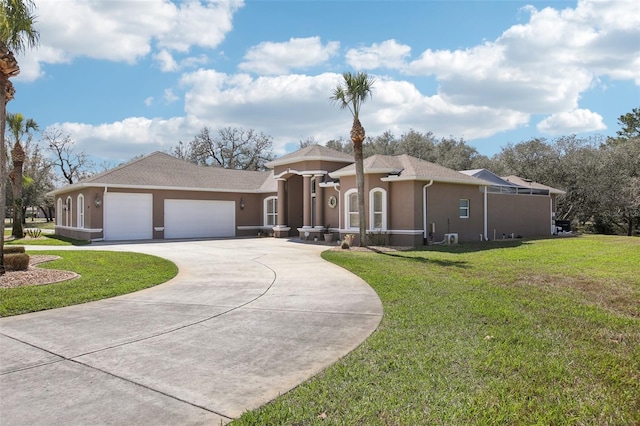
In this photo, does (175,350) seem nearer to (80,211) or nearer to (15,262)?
(15,262)

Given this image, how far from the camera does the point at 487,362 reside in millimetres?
4578

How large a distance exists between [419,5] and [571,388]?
12.6 meters

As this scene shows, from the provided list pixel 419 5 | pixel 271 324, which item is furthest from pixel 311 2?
pixel 271 324

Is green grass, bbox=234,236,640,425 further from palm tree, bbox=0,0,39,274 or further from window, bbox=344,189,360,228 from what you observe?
window, bbox=344,189,360,228

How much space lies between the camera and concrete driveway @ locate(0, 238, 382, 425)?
146 inches

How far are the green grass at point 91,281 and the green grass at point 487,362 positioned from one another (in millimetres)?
5064

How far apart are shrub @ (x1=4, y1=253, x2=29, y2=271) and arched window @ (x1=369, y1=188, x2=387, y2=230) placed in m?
12.4

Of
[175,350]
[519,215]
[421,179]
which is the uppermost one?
[421,179]

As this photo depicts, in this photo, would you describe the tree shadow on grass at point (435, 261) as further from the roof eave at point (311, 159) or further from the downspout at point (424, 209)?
the roof eave at point (311, 159)

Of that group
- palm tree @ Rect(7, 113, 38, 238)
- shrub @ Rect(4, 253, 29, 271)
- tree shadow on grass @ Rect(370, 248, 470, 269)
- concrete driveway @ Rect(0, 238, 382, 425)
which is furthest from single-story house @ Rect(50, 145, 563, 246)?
shrub @ Rect(4, 253, 29, 271)

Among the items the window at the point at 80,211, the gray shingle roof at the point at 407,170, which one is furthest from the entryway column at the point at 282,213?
the window at the point at 80,211

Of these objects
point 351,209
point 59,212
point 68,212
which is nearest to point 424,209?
point 351,209

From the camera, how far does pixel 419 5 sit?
45.3 feet

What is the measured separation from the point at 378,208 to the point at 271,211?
33.9 feet
